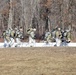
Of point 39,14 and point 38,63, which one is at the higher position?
point 39,14

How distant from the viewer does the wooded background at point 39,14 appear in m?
51.4

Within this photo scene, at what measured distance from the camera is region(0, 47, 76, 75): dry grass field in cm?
1666

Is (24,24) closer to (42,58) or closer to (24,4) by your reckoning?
(24,4)

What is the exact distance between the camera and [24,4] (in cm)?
5409

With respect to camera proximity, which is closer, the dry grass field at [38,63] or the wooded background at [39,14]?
the dry grass field at [38,63]

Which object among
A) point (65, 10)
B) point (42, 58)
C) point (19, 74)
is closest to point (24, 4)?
point (65, 10)

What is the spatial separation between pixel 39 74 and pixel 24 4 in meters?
38.6

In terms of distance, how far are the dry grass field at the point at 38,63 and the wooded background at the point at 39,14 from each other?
97.0ft

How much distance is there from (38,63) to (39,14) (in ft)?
120

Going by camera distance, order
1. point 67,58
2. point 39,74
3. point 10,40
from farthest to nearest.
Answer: point 10,40 < point 67,58 < point 39,74

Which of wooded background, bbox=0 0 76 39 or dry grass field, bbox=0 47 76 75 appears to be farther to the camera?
wooded background, bbox=0 0 76 39

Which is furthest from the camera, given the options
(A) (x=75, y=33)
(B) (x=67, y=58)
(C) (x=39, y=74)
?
(A) (x=75, y=33)

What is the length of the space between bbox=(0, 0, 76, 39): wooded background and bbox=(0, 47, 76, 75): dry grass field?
2955 cm

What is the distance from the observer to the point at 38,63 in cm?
1844
